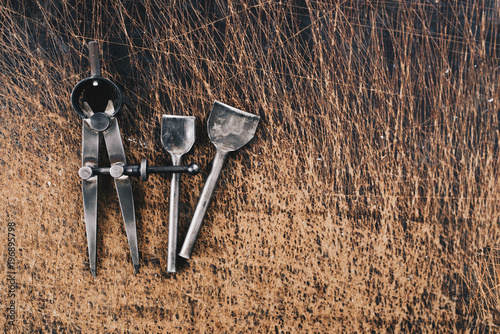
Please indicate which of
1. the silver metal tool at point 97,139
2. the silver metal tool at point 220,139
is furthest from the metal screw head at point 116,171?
the silver metal tool at point 220,139

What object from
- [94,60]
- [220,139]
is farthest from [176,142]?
[94,60]

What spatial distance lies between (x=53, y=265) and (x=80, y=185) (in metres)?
0.18

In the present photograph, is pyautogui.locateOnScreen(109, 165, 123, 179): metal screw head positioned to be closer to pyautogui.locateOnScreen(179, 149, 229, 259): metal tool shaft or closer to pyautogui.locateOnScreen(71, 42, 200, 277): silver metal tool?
pyautogui.locateOnScreen(71, 42, 200, 277): silver metal tool

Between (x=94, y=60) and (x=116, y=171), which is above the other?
(x=94, y=60)

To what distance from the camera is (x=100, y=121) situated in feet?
2.05

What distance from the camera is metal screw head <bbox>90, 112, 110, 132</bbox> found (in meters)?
0.63

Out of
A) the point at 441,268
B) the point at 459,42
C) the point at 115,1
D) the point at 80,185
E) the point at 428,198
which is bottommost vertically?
the point at 441,268

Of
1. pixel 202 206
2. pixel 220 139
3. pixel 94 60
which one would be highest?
pixel 94 60

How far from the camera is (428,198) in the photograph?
68 centimetres

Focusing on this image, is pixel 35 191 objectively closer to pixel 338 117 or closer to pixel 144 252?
pixel 144 252

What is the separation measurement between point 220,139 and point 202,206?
13 centimetres

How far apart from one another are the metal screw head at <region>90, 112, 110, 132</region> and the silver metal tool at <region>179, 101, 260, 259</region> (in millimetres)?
188

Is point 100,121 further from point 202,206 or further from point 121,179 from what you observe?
point 202,206

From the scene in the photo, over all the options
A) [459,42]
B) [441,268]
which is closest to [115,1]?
[459,42]
